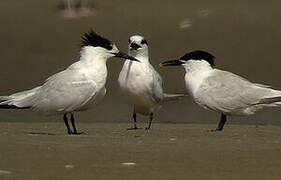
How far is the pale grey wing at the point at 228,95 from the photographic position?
12719mm

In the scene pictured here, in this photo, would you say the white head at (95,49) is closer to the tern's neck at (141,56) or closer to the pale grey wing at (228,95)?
the pale grey wing at (228,95)

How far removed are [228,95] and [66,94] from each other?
199cm

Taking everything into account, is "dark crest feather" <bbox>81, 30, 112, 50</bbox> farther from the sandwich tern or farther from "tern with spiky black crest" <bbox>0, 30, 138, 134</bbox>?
the sandwich tern

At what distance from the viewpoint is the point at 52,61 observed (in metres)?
18.9

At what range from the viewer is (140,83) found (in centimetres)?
1390

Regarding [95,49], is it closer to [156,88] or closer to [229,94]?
[229,94]

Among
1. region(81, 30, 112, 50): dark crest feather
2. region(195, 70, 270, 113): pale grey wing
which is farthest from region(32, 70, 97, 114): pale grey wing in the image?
region(195, 70, 270, 113): pale grey wing

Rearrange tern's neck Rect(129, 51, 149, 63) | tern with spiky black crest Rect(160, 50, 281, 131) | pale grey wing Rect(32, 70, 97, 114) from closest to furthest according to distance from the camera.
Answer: pale grey wing Rect(32, 70, 97, 114)
tern with spiky black crest Rect(160, 50, 281, 131)
tern's neck Rect(129, 51, 149, 63)

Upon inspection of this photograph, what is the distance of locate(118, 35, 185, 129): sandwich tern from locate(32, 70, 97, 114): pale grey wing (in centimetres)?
197

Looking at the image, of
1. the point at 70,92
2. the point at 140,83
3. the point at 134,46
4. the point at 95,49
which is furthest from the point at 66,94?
the point at 134,46

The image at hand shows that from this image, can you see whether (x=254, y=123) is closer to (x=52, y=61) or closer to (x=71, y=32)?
(x=52, y=61)

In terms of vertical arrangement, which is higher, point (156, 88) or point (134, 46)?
point (134, 46)

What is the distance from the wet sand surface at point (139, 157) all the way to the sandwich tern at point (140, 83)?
7.80ft

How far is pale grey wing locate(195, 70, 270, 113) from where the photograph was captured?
1272cm
